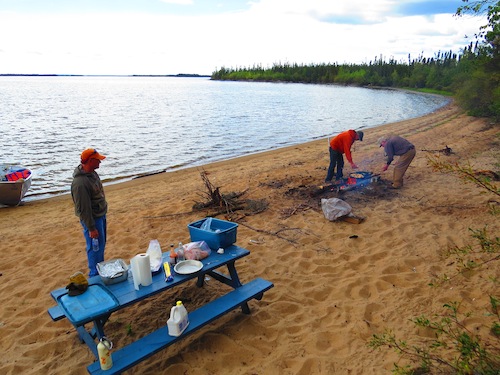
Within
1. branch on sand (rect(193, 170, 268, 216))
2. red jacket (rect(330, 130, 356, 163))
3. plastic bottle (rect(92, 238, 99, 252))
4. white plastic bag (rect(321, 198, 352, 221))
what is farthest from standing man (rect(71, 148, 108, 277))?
red jacket (rect(330, 130, 356, 163))

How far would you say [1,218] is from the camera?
28.8 feet

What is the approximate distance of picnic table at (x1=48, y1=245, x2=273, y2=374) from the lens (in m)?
2.90

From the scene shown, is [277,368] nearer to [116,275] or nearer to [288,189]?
[116,275]

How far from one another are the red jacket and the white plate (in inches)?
219

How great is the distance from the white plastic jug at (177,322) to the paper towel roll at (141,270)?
0.37 meters

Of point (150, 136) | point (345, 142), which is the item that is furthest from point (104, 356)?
point (150, 136)

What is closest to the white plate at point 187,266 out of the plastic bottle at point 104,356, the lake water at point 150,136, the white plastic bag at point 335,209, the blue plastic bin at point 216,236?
the blue plastic bin at point 216,236

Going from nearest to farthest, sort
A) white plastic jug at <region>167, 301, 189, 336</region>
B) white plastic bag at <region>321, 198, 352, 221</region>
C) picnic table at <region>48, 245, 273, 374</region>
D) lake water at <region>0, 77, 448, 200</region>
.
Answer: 1. picnic table at <region>48, 245, 273, 374</region>
2. white plastic jug at <region>167, 301, 189, 336</region>
3. white plastic bag at <region>321, 198, 352, 221</region>
4. lake water at <region>0, 77, 448, 200</region>

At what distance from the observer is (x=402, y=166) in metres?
7.97

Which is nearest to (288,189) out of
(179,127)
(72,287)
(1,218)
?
(72,287)

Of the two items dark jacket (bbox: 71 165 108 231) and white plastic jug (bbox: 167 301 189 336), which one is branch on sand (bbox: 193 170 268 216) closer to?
dark jacket (bbox: 71 165 108 231)

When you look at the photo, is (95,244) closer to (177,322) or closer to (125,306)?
(125,306)

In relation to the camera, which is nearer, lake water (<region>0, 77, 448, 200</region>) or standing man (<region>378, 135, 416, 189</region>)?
standing man (<region>378, 135, 416, 189</region>)

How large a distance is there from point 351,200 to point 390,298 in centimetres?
342
